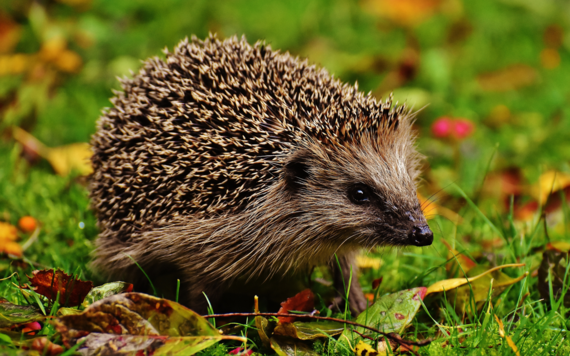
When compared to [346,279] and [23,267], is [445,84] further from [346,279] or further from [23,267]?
[23,267]

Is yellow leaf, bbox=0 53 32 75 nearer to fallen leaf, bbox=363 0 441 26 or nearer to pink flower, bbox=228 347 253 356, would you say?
fallen leaf, bbox=363 0 441 26

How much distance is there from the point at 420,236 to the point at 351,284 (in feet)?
2.58

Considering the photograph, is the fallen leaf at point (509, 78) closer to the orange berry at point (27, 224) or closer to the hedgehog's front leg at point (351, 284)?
the hedgehog's front leg at point (351, 284)

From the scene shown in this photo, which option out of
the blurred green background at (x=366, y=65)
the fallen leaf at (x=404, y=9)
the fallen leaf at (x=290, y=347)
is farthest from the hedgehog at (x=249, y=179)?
the fallen leaf at (x=404, y=9)

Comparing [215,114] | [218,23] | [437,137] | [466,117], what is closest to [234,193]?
[215,114]

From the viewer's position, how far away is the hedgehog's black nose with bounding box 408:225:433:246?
3527 mm

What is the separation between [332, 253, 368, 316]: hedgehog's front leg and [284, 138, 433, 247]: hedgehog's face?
1.17 feet

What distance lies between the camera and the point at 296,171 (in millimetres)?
3854

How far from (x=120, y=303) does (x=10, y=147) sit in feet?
13.0

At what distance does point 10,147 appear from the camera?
621 cm

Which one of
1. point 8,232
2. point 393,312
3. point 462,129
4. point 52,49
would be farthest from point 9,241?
point 462,129

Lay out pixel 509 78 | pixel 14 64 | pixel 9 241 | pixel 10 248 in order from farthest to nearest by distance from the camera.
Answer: pixel 509 78 → pixel 14 64 → pixel 9 241 → pixel 10 248

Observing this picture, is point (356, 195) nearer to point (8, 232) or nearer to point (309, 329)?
point (309, 329)

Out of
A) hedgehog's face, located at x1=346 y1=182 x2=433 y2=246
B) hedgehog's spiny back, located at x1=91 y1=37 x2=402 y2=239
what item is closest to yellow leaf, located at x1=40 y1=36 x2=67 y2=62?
hedgehog's spiny back, located at x1=91 y1=37 x2=402 y2=239
